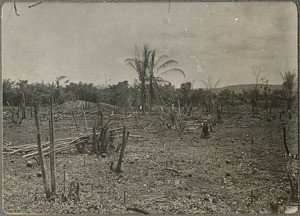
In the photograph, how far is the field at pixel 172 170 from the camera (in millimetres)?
2893

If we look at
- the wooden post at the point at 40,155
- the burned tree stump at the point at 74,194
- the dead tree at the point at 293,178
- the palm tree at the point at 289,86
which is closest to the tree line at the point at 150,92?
the palm tree at the point at 289,86

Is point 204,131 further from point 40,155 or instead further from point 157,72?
point 40,155

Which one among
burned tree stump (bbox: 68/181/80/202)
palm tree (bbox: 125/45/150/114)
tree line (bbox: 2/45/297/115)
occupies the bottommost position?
burned tree stump (bbox: 68/181/80/202)

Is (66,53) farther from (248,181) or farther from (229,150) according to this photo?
(248,181)

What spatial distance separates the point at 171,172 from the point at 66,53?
3.29 ft

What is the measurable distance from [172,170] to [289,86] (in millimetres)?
900

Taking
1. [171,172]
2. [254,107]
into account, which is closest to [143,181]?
[171,172]

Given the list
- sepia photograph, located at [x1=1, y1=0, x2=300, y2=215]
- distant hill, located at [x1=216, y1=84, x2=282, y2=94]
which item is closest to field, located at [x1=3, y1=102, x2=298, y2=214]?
sepia photograph, located at [x1=1, y1=0, x2=300, y2=215]

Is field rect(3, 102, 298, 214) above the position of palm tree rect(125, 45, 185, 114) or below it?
below

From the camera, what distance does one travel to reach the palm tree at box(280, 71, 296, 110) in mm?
2873

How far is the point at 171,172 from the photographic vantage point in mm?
2928

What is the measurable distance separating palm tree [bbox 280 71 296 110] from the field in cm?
10

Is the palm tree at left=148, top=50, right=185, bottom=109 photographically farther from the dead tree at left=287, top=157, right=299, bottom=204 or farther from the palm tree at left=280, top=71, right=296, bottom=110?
the dead tree at left=287, top=157, right=299, bottom=204

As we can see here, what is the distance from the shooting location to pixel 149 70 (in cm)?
294
